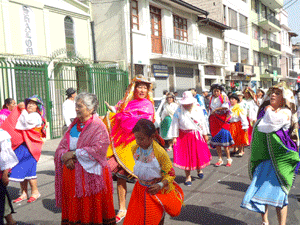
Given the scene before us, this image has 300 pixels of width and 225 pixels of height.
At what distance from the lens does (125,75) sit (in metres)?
15.7

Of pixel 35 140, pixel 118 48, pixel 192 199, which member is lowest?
pixel 192 199

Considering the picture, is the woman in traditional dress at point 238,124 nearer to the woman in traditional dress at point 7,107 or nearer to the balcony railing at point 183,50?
the woman in traditional dress at point 7,107

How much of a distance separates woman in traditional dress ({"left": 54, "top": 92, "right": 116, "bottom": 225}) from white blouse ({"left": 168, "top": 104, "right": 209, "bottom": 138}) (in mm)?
2540

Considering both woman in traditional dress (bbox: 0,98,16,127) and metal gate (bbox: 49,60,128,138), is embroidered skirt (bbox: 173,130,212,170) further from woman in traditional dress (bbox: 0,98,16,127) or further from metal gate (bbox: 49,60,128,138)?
metal gate (bbox: 49,60,128,138)

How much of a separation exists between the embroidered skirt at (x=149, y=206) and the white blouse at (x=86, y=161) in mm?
521

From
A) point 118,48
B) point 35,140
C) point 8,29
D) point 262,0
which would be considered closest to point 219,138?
point 35,140

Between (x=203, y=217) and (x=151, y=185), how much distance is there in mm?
1597

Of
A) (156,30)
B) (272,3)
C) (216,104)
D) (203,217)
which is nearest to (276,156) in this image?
(203,217)

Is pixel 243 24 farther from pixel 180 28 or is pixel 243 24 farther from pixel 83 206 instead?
pixel 83 206

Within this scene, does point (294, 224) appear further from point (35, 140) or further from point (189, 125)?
point (35, 140)

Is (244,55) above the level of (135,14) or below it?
below

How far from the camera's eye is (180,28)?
20.9 m

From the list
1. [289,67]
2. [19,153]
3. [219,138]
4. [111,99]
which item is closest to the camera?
[19,153]

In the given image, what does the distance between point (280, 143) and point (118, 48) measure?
1434cm
